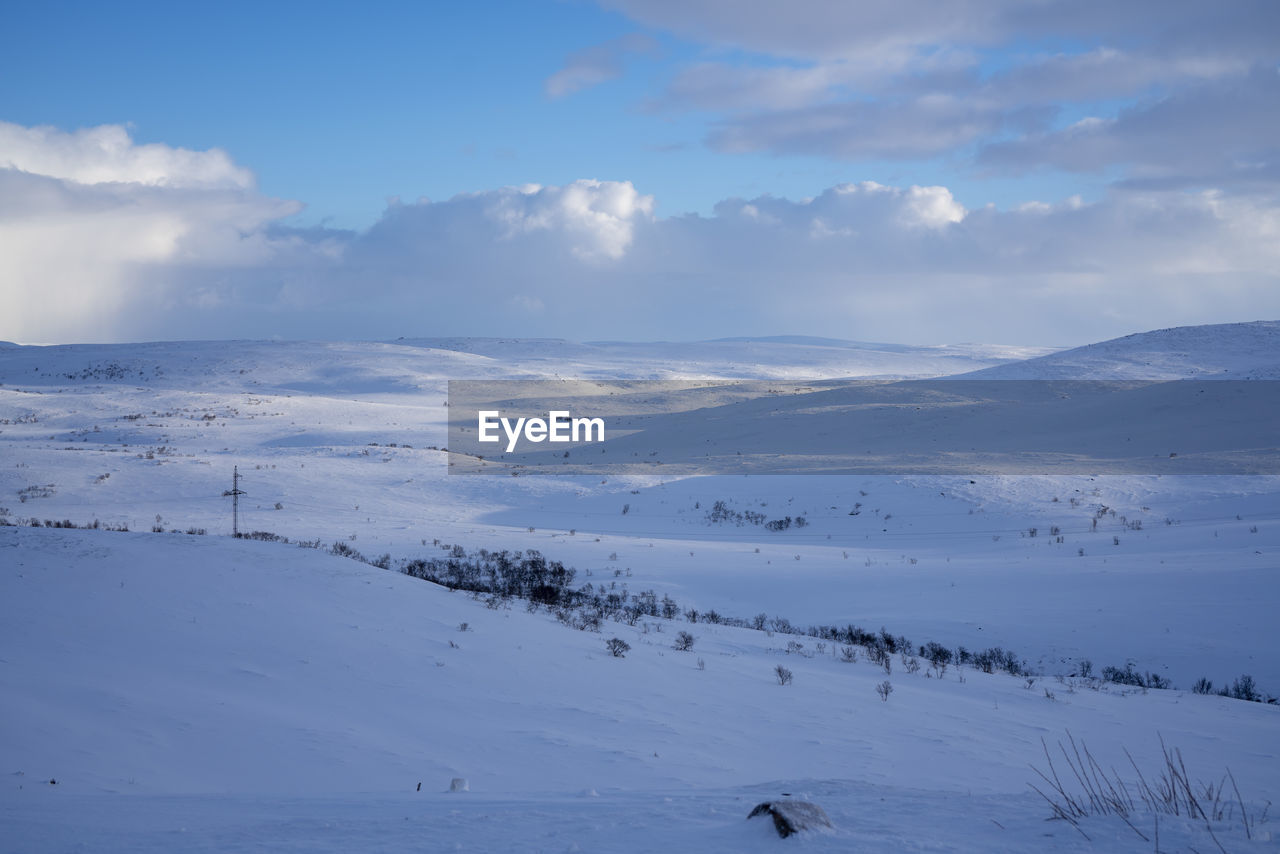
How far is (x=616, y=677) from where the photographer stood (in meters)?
9.63

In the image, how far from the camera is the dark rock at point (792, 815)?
4.19 m

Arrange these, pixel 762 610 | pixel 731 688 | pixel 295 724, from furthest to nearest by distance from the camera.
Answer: pixel 762 610 < pixel 731 688 < pixel 295 724

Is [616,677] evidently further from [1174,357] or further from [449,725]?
[1174,357]

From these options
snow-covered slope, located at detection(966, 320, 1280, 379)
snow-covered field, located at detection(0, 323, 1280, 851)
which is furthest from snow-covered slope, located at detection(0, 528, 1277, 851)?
snow-covered slope, located at detection(966, 320, 1280, 379)

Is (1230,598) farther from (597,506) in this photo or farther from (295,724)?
(597,506)

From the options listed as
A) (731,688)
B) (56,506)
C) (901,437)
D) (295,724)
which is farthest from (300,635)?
(901,437)

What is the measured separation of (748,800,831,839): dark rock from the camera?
4191 millimetres

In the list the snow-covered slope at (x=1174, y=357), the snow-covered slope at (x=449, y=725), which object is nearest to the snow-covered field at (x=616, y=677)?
the snow-covered slope at (x=449, y=725)

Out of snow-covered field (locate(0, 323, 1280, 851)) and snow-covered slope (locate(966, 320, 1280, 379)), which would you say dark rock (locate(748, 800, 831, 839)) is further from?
snow-covered slope (locate(966, 320, 1280, 379))

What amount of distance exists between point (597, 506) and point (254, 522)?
11.0 meters

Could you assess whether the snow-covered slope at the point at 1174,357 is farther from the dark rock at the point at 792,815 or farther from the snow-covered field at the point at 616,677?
the dark rock at the point at 792,815

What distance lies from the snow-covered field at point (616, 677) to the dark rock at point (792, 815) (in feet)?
0.27

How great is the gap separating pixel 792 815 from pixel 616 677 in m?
5.56

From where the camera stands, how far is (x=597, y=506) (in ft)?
96.9
